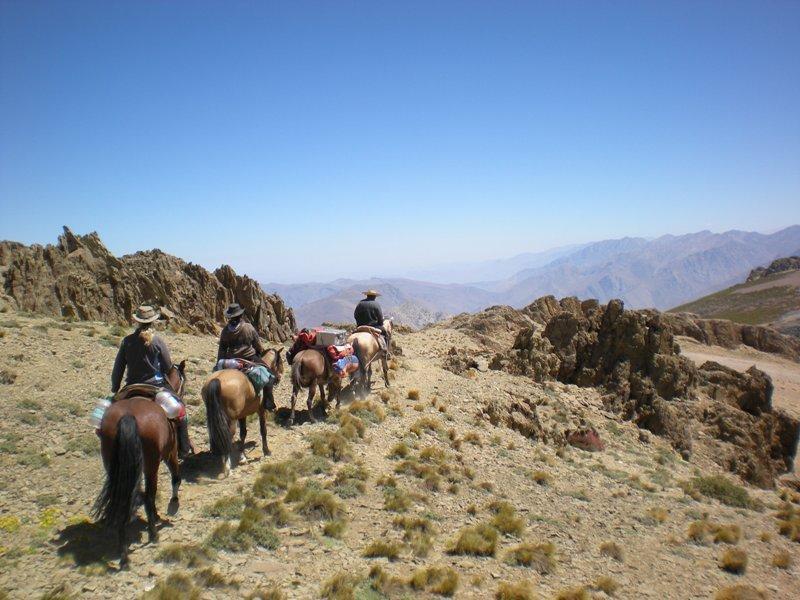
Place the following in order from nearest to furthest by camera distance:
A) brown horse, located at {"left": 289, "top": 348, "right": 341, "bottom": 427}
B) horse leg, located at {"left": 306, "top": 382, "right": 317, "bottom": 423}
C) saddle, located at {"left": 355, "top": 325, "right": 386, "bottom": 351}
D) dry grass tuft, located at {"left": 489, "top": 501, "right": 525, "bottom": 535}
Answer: dry grass tuft, located at {"left": 489, "top": 501, "right": 525, "bottom": 535}, brown horse, located at {"left": 289, "top": 348, "right": 341, "bottom": 427}, horse leg, located at {"left": 306, "top": 382, "right": 317, "bottom": 423}, saddle, located at {"left": 355, "top": 325, "right": 386, "bottom": 351}

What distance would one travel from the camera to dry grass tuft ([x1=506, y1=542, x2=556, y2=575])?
8.92m

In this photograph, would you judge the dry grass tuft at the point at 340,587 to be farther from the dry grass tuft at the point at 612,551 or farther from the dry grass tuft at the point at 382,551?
the dry grass tuft at the point at 612,551

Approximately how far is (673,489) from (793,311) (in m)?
104

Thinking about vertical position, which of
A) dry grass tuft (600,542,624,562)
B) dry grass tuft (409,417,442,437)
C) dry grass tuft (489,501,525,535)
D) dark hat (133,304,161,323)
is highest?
dark hat (133,304,161,323)

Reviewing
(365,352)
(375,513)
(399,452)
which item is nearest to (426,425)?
(399,452)

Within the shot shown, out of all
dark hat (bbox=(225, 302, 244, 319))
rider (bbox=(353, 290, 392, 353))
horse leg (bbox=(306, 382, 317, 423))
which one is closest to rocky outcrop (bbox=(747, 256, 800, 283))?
rider (bbox=(353, 290, 392, 353))

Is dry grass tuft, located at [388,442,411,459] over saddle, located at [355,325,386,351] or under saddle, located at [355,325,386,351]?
under

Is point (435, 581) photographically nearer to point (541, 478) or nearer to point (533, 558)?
point (533, 558)

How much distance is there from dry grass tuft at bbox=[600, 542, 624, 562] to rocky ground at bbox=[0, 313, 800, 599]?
0.09 feet

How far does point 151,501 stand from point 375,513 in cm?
430

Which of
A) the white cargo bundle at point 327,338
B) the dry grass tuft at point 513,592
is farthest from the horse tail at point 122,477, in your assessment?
the white cargo bundle at point 327,338

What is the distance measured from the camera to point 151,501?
24.4 ft

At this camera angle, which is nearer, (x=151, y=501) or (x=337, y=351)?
(x=151, y=501)

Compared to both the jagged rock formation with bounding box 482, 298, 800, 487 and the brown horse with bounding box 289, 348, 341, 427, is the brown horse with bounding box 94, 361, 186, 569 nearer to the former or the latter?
the brown horse with bounding box 289, 348, 341, 427
